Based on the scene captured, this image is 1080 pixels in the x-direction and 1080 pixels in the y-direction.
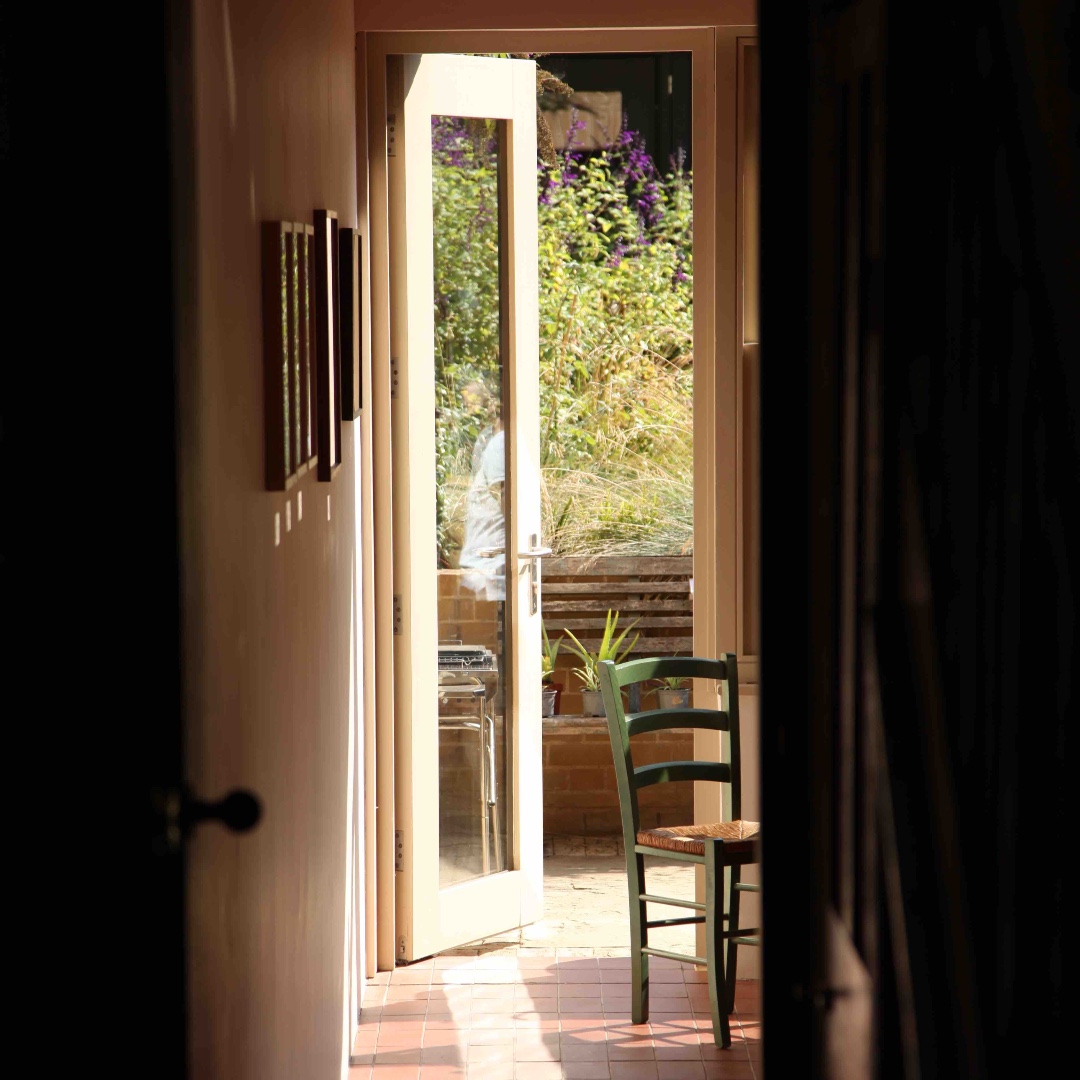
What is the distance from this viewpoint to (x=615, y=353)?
682cm

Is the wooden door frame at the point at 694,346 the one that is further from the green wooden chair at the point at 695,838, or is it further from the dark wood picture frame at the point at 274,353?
the dark wood picture frame at the point at 274,353

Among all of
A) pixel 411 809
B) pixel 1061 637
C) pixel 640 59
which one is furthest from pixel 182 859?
pixel 640 59

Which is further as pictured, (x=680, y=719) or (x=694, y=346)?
(x=694, y=346)

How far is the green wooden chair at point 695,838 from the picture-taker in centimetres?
366

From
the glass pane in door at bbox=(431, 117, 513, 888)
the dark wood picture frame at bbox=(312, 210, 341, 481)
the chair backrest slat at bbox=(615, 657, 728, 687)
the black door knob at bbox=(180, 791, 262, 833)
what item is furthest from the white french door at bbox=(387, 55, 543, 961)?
the black door knob at bbox=(180, 791, 262, 833)

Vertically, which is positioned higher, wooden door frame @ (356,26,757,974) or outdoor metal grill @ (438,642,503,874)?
wooden door frame @ (356,26,757,974)

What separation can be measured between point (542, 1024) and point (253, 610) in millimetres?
2105

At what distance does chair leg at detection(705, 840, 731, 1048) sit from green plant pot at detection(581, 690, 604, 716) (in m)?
2.29

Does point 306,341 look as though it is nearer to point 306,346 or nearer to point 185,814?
point 306,346

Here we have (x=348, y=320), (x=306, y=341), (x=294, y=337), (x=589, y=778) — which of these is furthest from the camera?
(x=589, y=778)

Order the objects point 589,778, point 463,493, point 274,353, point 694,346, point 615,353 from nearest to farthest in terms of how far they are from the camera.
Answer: point 274,353, point 694,346, point 463,493, point 589,778, point 615,353

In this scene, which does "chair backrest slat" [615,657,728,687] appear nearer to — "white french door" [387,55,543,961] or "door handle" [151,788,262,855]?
"white french door" [387,55,543,961]

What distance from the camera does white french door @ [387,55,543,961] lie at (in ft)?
13.8

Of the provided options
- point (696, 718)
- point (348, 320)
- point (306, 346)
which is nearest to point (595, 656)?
point (696, 718)
